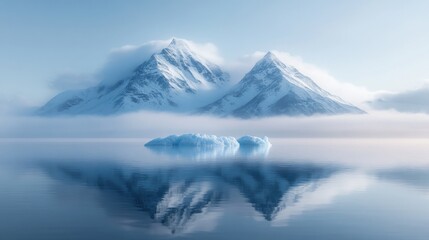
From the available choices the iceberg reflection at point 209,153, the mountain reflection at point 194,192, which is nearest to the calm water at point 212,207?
the mountain reflection at point 194,192

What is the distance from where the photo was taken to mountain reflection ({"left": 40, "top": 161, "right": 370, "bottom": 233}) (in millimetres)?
37844

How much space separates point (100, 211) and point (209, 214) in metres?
10.5

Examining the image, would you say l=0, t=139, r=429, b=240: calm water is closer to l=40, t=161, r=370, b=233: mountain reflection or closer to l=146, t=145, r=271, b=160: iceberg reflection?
l=40, t=161, r=370, b=233: mountain reflection

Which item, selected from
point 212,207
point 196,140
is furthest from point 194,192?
point 196,140

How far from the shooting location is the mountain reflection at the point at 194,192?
37.8 m

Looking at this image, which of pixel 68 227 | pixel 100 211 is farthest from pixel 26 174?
pixel 68 227

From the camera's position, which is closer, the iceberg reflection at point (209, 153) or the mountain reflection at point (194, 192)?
the mountain reflection at point (194, 192)

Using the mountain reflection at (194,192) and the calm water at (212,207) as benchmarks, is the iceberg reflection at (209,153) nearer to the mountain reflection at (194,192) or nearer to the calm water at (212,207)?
the mountain reflection at (194,192)

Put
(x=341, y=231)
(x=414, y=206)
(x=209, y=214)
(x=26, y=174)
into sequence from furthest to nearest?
(x=26, y=174), (x=414, y=206), (x=209, y=214), (x=341, y=231)

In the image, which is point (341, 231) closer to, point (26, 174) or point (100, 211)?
point (100, 211)

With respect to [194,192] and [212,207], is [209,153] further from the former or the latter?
[212,207]

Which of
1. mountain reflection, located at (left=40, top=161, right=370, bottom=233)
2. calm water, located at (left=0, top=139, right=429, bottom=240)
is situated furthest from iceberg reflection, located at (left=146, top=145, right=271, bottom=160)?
calm water, located at (left=0, top=139, right=429, bottom=240)

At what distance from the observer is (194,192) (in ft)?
172

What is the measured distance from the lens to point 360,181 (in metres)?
66.2
